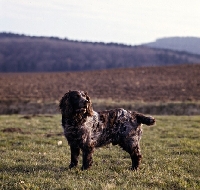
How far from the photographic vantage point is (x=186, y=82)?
46.2 metres

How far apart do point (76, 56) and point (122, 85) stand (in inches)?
2768

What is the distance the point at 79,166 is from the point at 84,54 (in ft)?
367

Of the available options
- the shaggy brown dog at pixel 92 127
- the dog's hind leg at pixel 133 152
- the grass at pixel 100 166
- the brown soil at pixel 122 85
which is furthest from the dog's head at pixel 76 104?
the brown soil at pixel 122 85

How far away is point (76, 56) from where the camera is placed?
115938mm

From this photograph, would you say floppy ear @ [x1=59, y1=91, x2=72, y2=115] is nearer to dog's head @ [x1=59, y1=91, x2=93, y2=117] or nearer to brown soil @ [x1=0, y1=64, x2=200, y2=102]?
dog's head @ [x1=59, y1=91, x2=93, y2=117]

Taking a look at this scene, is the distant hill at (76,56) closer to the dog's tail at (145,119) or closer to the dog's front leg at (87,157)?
the dog's tail at (145,119)

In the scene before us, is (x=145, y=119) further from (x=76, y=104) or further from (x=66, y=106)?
(x=66, y=106)

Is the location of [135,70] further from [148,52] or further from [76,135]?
[148,52]

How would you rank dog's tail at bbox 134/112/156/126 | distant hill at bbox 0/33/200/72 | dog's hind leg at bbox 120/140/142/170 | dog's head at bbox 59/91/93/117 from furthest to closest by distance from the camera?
distant hill at bbox 0/33/200/72
dog's tail at bbox 134/112/156/126
dog's hind leg at bbox 120/140/142/170
dog's head at bbox 59/91/93/117

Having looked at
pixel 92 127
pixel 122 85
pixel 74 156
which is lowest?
pixel 122 85

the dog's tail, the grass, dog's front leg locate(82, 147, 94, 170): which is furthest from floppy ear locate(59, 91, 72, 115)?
the dog's tail

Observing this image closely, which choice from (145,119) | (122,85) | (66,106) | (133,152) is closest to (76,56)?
(122,85)

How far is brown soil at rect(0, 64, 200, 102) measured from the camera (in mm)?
38781

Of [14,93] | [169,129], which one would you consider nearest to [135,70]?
[14,93]
